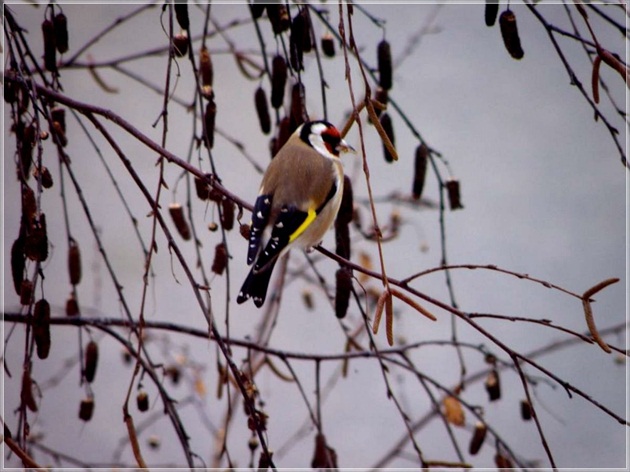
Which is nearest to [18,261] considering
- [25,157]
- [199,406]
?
[25,157]

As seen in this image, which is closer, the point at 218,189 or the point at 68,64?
the point at 218,189

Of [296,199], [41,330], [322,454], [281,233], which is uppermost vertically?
[296,199]

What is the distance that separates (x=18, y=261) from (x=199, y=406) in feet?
3.50

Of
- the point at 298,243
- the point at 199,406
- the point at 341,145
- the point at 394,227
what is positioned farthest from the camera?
the point at 394,227

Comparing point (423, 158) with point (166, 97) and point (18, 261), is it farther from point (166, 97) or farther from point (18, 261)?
point (18, 261)

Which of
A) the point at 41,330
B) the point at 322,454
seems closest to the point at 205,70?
the point at 41,330

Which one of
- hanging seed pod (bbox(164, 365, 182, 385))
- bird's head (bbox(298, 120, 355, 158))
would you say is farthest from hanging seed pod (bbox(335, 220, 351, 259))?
hanging seed pod (bbox(164, 365, 182, 385))

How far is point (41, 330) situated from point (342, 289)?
0.54 metres

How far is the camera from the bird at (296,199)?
1616 millimetres

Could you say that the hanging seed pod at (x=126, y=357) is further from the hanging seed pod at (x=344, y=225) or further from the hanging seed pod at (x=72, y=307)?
the hanging seed pod at (x=344, y=225)

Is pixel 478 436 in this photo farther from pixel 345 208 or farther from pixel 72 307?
pixel 72 307

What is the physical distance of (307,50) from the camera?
1.53 metres

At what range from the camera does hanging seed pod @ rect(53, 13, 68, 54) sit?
1.52m

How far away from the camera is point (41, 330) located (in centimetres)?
132
